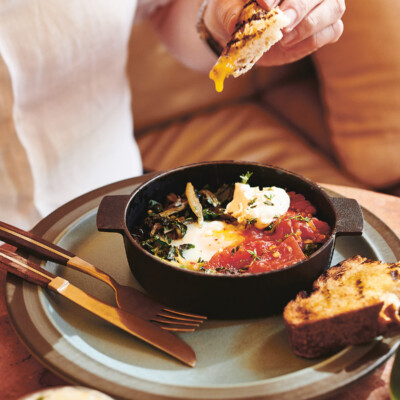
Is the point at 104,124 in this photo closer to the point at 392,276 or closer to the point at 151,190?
the point at 151,190

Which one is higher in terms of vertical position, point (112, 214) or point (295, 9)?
point (295, 9)

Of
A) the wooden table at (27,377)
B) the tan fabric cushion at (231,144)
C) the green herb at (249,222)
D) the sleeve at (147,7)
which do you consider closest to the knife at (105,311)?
the wooden table at (27,377)

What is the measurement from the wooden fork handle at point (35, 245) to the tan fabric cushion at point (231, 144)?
5.14ft

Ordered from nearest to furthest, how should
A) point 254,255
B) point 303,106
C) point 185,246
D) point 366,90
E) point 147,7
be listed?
point 254,255, point 185,246, point 147,7, point 366,90, point 303,106

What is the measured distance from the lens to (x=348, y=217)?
108cm

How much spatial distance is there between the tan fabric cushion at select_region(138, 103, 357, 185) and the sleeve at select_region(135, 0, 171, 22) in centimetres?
77

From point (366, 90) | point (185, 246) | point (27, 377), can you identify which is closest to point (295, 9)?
point (185, 246)

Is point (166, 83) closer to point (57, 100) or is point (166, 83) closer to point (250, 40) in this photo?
point (57, 100)

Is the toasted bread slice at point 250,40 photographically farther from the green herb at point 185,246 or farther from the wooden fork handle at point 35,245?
the wooden fork handle at point 35,245

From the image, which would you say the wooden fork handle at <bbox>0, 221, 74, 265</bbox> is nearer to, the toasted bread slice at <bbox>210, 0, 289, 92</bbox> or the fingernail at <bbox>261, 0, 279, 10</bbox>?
the toasted bread slice at <bbox>210, 0, 289, 92</bbox>

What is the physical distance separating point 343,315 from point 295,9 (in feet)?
2.46

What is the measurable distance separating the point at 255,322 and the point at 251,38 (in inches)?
25.1

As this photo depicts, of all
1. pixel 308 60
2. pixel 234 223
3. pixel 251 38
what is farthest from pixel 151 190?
pixel 308 60

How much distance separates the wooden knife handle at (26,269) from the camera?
1012 mm
